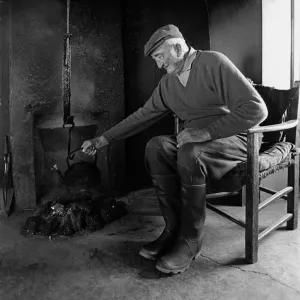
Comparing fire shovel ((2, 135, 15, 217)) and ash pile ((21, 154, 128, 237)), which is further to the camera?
fire shovel ((2, 135, 15, 217))

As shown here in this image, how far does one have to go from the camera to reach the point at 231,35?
9.95 feet

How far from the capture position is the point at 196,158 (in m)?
1.94

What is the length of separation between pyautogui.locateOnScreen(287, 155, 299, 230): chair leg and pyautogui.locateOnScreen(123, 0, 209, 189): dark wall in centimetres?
127

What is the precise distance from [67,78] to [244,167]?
1.50 metres

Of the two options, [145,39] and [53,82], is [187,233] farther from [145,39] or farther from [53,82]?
[145,39]

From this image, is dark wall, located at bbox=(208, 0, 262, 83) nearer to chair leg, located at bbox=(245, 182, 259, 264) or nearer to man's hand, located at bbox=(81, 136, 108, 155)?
chair leg, located at bbox=(245, 182, 259, 264)

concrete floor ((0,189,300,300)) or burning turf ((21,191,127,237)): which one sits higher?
burning turf ((21,191,127,237))

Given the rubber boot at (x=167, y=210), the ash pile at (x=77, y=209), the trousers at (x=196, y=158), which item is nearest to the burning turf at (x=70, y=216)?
the ash pile at (x=77, y=209)

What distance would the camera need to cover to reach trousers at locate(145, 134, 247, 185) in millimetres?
1947

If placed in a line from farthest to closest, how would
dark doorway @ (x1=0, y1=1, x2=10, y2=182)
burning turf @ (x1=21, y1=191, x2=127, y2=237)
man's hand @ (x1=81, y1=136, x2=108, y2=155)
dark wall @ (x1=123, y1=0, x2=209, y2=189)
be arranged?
1. dark wall @ (x1=123, y1=0, x2=209, y2=189)
2. dark doorway @ (x1=0, y1=1, x2=10, y2=182)
3. burning turf @ (x1=21, y1=191, x2=127, y2=237)
4. man's hand @ (x1=81, y1=136, x2=108, y2=155)

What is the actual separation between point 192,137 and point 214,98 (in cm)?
29

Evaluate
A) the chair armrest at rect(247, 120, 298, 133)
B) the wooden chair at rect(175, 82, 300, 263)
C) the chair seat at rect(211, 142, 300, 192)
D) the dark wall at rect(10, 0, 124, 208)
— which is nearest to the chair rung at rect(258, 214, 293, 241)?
the wooden chair at rect(175, 82, 300, 263)

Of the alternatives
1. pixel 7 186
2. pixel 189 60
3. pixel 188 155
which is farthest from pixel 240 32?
pixel 7 186

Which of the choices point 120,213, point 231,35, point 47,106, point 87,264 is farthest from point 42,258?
point 231,35
